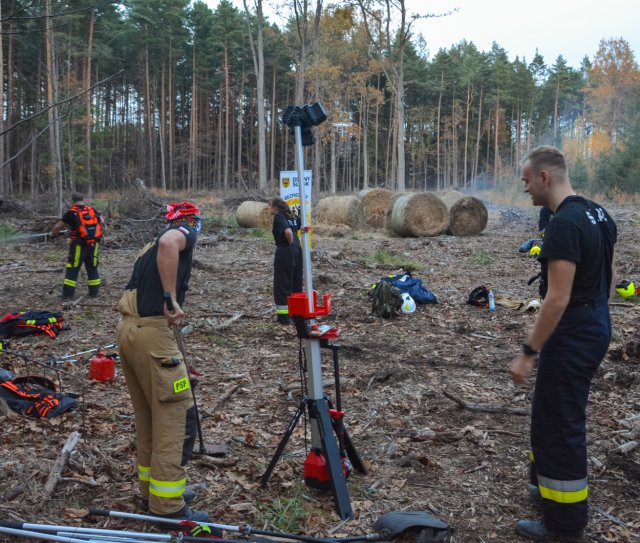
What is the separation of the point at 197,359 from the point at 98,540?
4107mm

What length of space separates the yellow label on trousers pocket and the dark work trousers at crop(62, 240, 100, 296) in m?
7.18

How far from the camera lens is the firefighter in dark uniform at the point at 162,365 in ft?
11.3

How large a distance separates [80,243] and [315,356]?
7583 mm

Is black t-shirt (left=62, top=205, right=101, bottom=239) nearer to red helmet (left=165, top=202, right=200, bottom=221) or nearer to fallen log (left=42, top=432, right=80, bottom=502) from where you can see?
fallen log (left=42, top=432, right=80, bottom=502)

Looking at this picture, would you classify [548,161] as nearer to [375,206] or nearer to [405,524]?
[405,524]

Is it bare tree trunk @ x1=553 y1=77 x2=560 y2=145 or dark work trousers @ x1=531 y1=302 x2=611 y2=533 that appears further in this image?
bare tree trunk @ x1=553 y1=77 x2=560 y2=145

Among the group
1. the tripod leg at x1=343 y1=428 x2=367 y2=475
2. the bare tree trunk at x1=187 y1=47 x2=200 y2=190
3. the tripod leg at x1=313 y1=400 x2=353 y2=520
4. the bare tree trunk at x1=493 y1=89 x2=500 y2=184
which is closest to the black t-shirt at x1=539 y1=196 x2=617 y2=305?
the tripod leg at x1=313 y1=400 x2=353 y2=520

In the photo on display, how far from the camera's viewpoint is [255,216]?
19844 mm

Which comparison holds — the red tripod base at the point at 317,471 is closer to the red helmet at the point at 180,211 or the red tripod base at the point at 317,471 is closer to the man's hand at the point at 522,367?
the man's hand at the point at 522,367

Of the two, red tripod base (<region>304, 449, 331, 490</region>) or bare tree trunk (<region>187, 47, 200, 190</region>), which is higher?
bare tree trunk (<region>187, 47, 200, 190</region>)

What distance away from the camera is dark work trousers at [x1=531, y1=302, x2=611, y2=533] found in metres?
3.23

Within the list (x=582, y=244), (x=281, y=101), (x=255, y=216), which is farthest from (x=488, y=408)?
(x=281, y=101)

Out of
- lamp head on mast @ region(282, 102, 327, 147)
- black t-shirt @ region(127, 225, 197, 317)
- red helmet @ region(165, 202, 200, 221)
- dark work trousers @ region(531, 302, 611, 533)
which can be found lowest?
dark work trousers @ region(531, 302, 611, 533)

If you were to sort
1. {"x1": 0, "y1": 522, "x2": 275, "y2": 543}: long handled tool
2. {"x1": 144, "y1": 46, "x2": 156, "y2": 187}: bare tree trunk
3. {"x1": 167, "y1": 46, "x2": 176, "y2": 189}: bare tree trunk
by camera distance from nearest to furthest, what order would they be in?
1. {"x1": 0, "y1": 522, "x2": 275, "y2": 543}: long handled tool
2. {"x1": 144, "y1": 46, "x2": 156, "y2": 187}: bare tree trunk
3. {"x1": 167, "y1": 46, "x2": 176, "y2": 189}: bare tree trunk
